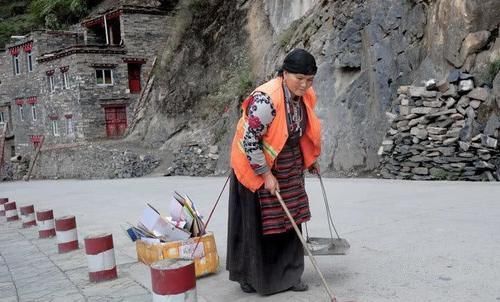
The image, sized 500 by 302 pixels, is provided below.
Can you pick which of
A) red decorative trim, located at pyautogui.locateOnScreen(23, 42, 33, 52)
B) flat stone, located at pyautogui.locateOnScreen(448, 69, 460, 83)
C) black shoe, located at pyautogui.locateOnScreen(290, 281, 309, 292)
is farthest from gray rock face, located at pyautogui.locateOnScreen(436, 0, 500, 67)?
red decorative trim, located at pyautogui.locateOnScreen(23, 42, 33, 52)

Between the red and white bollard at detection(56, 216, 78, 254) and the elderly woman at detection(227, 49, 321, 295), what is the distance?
323 centimetres

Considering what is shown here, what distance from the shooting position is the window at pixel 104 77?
3123 cm

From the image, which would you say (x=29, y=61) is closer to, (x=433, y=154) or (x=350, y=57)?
(x=350, y=57)

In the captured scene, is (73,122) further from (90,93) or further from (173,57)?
(173,57)

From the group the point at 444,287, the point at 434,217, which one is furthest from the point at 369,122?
the point at 444,287

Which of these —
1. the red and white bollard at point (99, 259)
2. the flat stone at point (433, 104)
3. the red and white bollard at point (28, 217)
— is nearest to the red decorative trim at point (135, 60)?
the red and white bollard at point (28, 217)

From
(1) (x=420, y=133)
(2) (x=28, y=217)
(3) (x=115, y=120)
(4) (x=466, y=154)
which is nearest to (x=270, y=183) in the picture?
(4) (x=466, y=154)

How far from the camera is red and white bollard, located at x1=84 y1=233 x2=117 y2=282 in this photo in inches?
195

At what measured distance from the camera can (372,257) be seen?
4742 millimetres

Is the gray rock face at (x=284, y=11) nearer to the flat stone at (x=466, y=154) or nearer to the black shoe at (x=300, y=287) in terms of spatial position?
the flat stone at (x=466, y=154)

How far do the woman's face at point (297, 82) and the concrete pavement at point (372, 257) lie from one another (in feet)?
5.32

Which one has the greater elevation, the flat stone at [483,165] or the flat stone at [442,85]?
the flat stone at [442,85]

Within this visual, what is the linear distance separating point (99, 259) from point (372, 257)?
273 cm

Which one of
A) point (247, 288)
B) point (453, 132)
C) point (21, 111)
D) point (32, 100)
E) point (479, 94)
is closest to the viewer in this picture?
point (247, 288)
